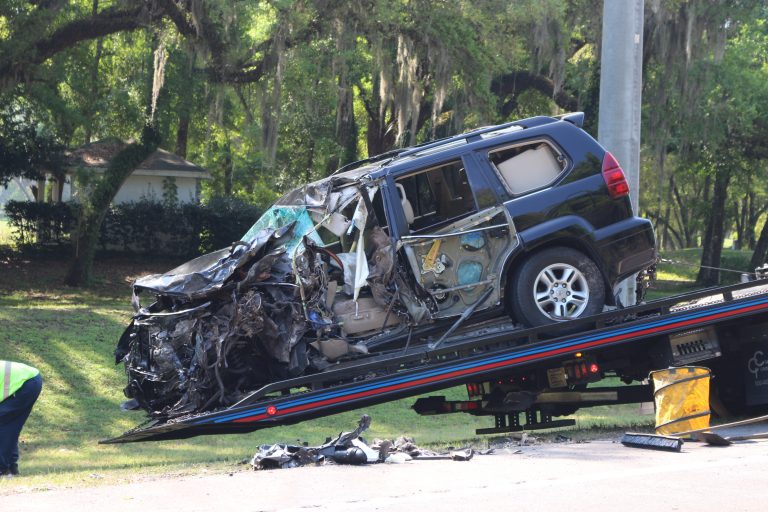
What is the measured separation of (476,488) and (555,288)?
235 centimetres

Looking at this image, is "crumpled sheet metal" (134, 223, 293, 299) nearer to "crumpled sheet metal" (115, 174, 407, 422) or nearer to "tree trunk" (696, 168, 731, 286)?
"crumpled sheet metal" (115, 174, 407, 422)

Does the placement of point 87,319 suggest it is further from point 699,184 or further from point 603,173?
point 699,184

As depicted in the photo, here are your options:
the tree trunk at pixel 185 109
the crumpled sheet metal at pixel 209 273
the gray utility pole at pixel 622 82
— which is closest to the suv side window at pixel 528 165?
the crumpled sheet metal at pixel 209 273

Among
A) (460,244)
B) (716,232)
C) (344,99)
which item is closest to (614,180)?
(460,244)

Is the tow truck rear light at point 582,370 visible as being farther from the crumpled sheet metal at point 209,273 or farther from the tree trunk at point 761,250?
the tree trunk at point 761,250

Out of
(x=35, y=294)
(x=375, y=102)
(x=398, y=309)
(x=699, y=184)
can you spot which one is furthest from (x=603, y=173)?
(x=699, y=184)

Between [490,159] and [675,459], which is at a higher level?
[490,159]

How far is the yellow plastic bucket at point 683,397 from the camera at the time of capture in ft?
26.9

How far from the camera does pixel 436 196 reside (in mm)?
8586

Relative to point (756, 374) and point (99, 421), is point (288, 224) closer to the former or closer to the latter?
point (756, 374)

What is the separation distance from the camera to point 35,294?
22609 mm

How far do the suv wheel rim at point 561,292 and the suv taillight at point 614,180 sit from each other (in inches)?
29.5

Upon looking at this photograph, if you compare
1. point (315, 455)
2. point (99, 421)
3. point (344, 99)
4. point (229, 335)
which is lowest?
point (99, 421)

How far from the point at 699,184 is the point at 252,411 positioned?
43437mm
